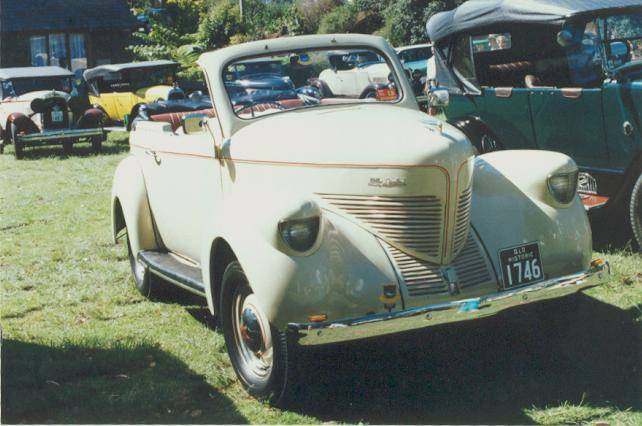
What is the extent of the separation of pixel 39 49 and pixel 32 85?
17.5 meters

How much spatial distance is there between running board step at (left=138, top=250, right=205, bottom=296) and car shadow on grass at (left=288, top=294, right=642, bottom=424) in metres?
0.89

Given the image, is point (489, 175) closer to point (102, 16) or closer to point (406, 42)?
point (406, 42)

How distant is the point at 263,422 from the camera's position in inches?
155

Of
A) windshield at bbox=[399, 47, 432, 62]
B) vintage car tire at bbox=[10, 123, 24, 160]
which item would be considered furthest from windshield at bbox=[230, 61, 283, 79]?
windshield at bbox=[399, 47, 432, 62]

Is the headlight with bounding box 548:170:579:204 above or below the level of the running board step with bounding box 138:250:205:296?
above

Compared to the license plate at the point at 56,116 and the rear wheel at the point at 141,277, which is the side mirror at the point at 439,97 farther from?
the license plate at the point at 56,116

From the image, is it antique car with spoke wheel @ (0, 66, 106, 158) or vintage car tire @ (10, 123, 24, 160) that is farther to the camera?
antique car with spoke wheel @ (0, 66, 106, 158)

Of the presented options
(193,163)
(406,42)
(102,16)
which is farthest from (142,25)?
(193,163)

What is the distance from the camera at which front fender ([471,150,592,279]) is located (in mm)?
4367

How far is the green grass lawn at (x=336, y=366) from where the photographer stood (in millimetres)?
4020

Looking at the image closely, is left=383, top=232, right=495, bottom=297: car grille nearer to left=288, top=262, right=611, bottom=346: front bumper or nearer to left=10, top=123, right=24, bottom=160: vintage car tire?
left=288, top=262, right=611, bottom=346: front bumper

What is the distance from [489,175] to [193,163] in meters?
1.82

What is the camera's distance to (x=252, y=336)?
4.14 metres

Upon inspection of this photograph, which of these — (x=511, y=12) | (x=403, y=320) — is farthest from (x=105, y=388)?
(x=511, y=12)
